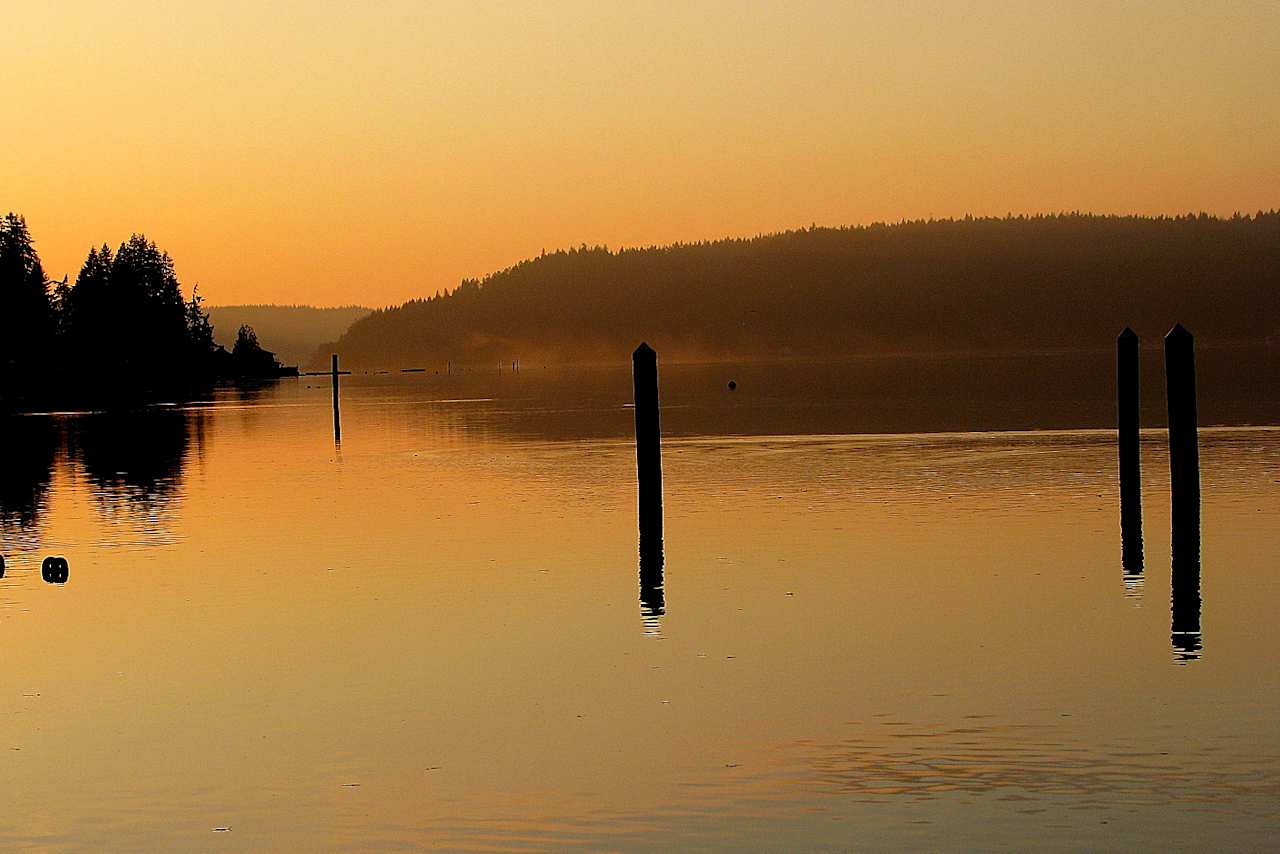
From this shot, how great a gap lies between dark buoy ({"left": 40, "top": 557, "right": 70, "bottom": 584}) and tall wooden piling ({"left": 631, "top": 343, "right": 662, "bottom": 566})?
1008 centimetres

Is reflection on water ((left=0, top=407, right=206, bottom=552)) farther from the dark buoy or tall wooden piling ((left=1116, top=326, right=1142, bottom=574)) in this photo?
tall wooden piling ((left=1116, top=326, right=1142, bottom=574))

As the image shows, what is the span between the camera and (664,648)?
24266 millimetres

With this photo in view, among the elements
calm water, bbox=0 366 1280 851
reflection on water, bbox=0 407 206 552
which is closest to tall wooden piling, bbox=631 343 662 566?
calm water, bbox=0 366 1280 851

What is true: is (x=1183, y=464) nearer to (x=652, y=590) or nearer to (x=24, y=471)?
(x=652, y=590)

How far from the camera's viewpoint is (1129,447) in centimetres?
3641

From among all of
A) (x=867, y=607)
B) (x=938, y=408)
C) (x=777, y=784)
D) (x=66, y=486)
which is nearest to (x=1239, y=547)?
(x=867, y=607)

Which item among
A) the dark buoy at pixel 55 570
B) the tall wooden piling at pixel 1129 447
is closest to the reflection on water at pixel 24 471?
the dark buoy at pixel 55 570

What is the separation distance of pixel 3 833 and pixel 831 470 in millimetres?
42567

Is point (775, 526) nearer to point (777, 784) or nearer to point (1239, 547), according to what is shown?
point (1239, 547)

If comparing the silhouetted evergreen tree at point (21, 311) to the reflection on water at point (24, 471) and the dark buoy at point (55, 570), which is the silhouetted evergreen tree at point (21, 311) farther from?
Answer: the dark buoy at point (55, 570)

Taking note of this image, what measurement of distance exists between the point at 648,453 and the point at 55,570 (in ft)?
35.1

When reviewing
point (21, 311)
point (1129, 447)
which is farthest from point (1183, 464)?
point (21, 311)

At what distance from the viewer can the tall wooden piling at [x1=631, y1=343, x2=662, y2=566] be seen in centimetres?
3347

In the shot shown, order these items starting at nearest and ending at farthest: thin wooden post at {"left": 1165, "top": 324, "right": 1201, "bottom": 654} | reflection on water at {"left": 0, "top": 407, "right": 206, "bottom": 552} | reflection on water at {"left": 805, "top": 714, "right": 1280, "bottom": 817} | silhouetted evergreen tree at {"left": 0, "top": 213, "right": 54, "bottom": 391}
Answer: reflection on water at {"left": 805, "top": 714, "right": 1280, "bottom": 817} < thin wooden post at {"left": 1165, "top": 324, "right": 1201, "bottom": 654} < reflection on water at {"left": 0, "top": 407, "right": 206, "bottom": 552} < silhouetted evergreen tree at {"left": 0, "top": 213, "right": 54, "bottom": 391}
